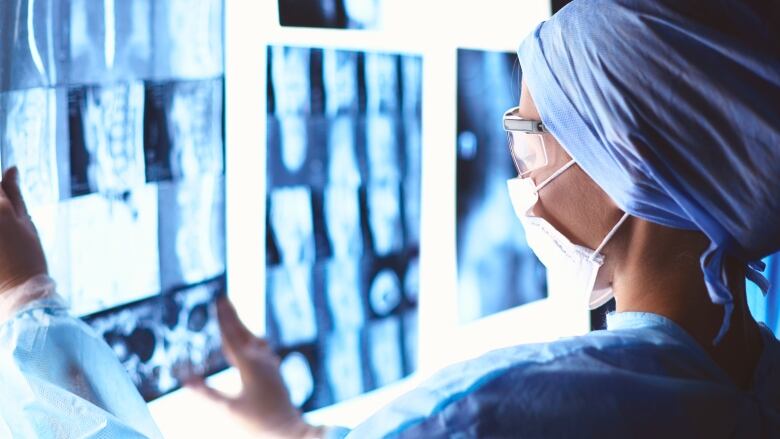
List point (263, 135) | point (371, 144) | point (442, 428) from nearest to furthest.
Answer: point (442, 428) → point (263, 135) → point (371, 144)

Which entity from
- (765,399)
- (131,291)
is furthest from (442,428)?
(131,291)

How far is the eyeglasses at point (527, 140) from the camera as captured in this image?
1.00 m

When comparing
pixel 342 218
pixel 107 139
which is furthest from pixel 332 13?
pixel 107 139

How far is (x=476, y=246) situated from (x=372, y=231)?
13.6 inches

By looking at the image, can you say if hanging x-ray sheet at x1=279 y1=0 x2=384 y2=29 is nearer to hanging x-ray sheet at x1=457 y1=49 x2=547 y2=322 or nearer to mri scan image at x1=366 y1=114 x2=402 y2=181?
mri scan image at x1=366 y1=114 x2=402 y2=181

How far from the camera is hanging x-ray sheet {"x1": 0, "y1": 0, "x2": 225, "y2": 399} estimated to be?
→ 930mm

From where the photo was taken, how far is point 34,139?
3.07ft

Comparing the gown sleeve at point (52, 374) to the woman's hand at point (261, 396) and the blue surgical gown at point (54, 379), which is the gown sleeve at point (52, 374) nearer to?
the blue surgical gown at point (54, 379)

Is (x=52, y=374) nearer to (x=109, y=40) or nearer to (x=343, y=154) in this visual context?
(x=109, y=40)

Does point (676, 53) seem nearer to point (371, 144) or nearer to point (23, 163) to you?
point (371, 144)

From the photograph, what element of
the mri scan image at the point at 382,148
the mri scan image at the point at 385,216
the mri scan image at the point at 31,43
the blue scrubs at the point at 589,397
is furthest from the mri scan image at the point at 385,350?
the mri scan image at the point at 31,43

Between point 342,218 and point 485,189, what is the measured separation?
17.8 inches

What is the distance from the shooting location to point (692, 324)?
891 mm

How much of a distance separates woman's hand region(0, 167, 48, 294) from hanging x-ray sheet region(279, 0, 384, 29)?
0.46m
